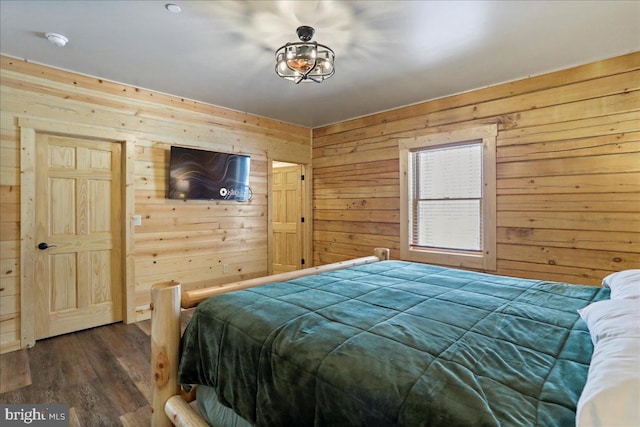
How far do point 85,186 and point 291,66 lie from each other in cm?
253

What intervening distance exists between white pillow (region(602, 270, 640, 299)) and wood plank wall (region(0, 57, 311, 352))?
3875 millimetres

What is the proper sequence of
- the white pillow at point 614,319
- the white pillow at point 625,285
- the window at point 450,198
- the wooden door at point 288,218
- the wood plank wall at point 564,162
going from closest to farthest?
the white pillow at point 614,319 → the white pillow at point 625,285 → the wood plank wall at point 564,162 → the window at point 450,198 → the wooden door at point 288,218

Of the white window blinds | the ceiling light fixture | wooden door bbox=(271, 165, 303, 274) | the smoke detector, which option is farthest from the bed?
wooden door bbox=(271, 165, 303, 274)

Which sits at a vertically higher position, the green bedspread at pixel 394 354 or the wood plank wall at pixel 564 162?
the wood plank wall at pixel 564 162

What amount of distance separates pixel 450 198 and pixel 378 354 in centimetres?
321

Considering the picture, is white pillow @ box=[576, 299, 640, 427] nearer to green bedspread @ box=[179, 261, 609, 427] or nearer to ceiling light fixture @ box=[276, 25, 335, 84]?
green bedspread @ box=[179, 261, 609, 427]

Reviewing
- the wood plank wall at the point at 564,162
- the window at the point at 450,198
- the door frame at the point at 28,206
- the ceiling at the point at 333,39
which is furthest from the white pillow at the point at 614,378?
the door frame at the point at 28,206

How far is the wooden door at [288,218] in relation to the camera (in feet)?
17.8

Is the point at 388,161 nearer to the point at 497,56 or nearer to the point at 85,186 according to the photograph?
the point at 497,56

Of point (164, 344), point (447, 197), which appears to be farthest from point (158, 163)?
point (447, 197)

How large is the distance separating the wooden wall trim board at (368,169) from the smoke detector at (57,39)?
25.1 inches

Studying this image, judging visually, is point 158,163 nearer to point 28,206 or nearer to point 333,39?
→ point 28,206

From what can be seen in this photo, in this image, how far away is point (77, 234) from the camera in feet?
10.6

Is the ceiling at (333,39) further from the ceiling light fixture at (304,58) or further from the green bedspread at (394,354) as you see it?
the green bedspread at (394,354)
